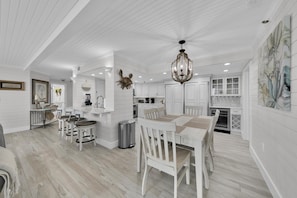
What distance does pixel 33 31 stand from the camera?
2.04 m

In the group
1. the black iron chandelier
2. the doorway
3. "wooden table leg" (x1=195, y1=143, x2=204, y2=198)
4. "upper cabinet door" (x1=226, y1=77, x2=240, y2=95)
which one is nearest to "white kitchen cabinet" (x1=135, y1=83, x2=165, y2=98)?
"upper cabinet door" (x1=226, y1=77, x2=240, y2=95)

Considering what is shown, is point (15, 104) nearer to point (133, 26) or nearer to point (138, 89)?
point (138, 89)

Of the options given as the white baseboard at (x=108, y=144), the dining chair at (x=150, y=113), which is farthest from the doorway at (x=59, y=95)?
the dining chair at (x=150, y=113)

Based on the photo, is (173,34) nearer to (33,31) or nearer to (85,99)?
(33,31)

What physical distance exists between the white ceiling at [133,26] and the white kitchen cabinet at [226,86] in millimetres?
1667

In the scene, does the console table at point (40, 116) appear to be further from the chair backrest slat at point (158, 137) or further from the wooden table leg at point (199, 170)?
the wooden table leg at point (199, 170)

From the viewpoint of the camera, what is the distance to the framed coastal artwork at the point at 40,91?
4.93m

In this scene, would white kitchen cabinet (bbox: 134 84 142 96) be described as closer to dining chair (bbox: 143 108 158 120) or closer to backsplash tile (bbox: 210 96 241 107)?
backsplash tile (bbox: 210 96 241 107)

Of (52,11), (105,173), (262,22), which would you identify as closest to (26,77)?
(52,11)

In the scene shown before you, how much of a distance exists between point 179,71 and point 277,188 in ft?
6.75

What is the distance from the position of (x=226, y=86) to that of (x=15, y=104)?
7917 millimetres

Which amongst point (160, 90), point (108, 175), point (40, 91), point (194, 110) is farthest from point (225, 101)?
point (40, 91)

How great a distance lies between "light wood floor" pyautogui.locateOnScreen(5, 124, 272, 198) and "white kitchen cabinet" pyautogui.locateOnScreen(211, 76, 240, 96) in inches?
86.8

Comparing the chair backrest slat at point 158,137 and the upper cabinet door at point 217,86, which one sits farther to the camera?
the upper cabinet door at point 217,86
